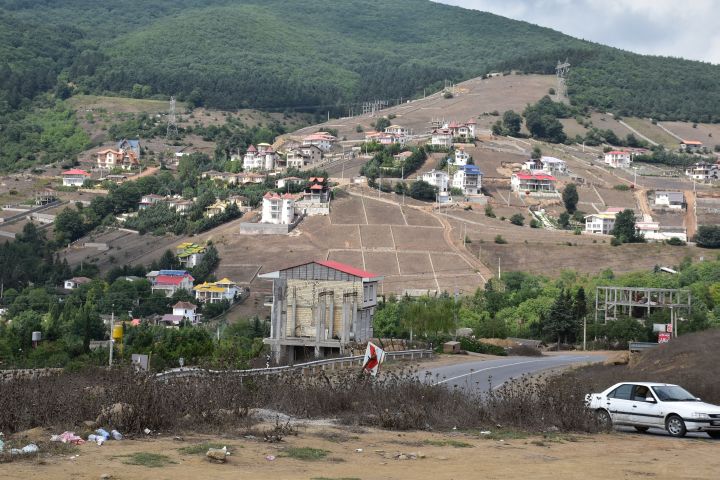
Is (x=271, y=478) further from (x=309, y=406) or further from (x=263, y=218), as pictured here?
(x=263, y=218)

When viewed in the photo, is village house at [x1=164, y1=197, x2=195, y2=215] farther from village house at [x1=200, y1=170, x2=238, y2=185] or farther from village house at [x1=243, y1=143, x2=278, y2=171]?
village house at [x1=243, y1=143, x2=278, y2=171]

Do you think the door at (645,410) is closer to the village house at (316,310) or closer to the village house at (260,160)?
the village house at (316,310)

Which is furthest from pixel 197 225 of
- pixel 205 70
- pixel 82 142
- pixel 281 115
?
pixel 205 70

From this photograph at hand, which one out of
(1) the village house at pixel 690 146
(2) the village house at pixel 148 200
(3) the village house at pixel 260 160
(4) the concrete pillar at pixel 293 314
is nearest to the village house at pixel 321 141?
(3) the village house at pixel 260 160

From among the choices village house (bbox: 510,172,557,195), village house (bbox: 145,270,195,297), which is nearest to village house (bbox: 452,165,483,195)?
village house (bbox: 510,172,557,195)

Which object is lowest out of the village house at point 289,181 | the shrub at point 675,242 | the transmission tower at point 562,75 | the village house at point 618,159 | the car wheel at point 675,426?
the car wheel at point 675,426

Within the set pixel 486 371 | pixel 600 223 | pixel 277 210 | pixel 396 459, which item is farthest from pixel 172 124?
pixel 396 459
